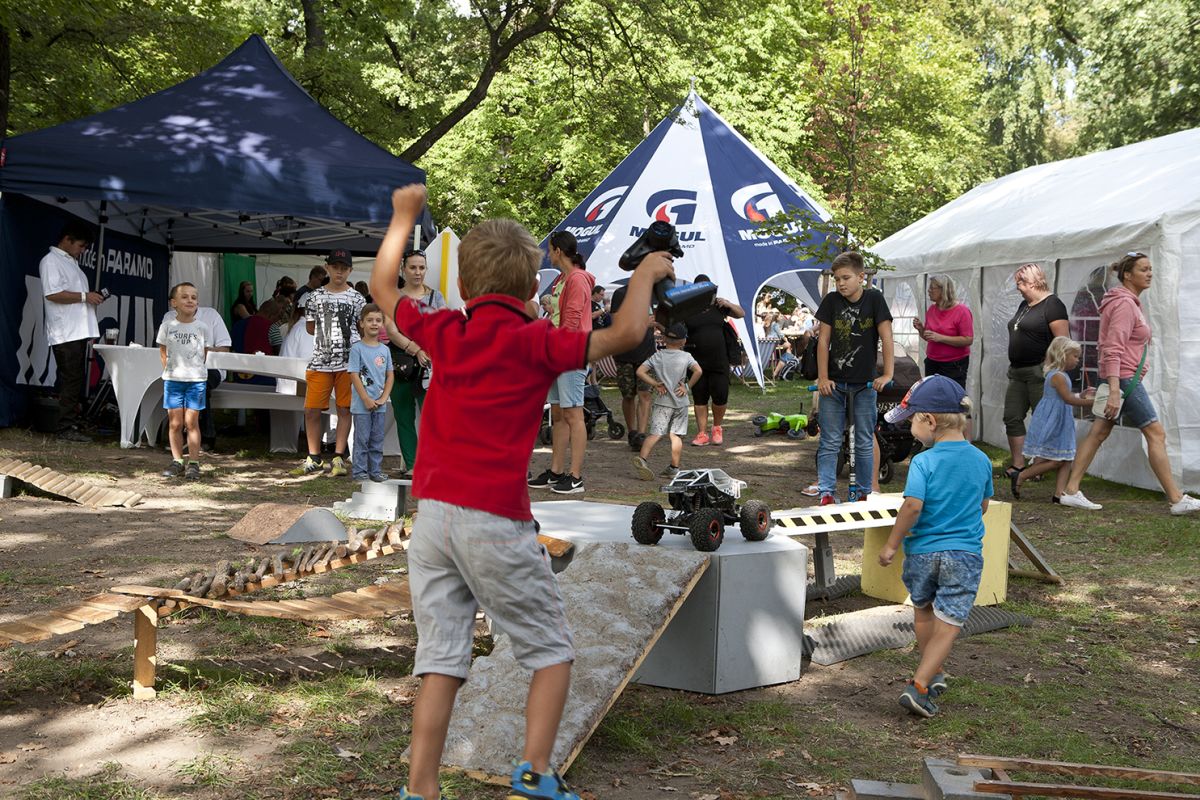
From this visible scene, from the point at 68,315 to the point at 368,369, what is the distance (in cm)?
420

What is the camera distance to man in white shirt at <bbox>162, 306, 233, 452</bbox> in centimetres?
1080

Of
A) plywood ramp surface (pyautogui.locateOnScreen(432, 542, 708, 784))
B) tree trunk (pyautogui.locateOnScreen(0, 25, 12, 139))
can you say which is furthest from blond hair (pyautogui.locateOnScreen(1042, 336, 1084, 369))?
tree trunk (pyautogui.locateOnScreen(0, 25, 12, 139))

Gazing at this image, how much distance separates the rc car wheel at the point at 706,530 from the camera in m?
4.83

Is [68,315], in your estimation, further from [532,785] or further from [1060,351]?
[532,785]

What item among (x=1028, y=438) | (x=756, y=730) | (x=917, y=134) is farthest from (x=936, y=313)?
(x=917, y=134)

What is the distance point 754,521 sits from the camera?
508 centimetres

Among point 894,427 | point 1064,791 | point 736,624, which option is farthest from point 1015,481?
point 1064,791

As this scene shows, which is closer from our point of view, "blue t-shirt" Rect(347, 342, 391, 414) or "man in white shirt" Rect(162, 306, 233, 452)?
"blue t-shirt" Rect(347, 342, 391, 414)

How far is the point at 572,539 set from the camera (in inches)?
206

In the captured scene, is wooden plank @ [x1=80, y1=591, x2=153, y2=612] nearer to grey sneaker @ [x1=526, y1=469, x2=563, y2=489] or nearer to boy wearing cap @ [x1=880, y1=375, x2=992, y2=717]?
boy wearing cap @ [x1=880, y1=375, x2=992, y2=717]

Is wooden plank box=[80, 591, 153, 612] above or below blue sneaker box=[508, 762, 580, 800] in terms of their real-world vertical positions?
above

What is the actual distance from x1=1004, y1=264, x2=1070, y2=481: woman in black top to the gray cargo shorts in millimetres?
8171

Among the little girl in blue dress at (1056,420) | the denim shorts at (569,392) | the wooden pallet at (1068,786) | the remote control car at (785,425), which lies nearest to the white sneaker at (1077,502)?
the little girl in blue dress at (1056,420)

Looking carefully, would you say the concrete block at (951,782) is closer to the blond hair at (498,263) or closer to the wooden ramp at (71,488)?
the blond hair at (498,263)
